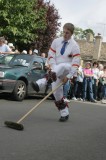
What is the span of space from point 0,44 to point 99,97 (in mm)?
5753

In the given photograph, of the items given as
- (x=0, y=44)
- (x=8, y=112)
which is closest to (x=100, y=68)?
(x=0, y=44)

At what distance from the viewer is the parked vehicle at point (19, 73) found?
14.2 m

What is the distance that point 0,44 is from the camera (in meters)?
16.5

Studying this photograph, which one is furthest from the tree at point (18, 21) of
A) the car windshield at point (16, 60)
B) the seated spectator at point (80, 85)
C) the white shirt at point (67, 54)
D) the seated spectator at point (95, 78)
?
the white shirt at point (67, 54)

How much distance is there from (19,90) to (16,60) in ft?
4.03

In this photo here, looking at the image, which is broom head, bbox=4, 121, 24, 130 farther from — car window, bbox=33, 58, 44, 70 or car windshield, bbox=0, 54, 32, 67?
car window, bbox=33, 58, 44, 70

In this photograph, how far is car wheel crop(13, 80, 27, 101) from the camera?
14.3 m

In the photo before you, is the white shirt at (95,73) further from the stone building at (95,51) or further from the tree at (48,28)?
the stone building at (95,51)

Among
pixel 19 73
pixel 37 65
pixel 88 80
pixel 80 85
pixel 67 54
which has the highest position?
pixel 67 54

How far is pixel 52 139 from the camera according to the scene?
25.1 feet

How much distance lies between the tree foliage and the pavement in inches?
695

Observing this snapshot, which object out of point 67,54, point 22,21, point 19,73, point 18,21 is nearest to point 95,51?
point 22,21

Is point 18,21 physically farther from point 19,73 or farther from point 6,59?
point 19,73

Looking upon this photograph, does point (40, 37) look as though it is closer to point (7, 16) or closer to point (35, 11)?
point (35, 11)
